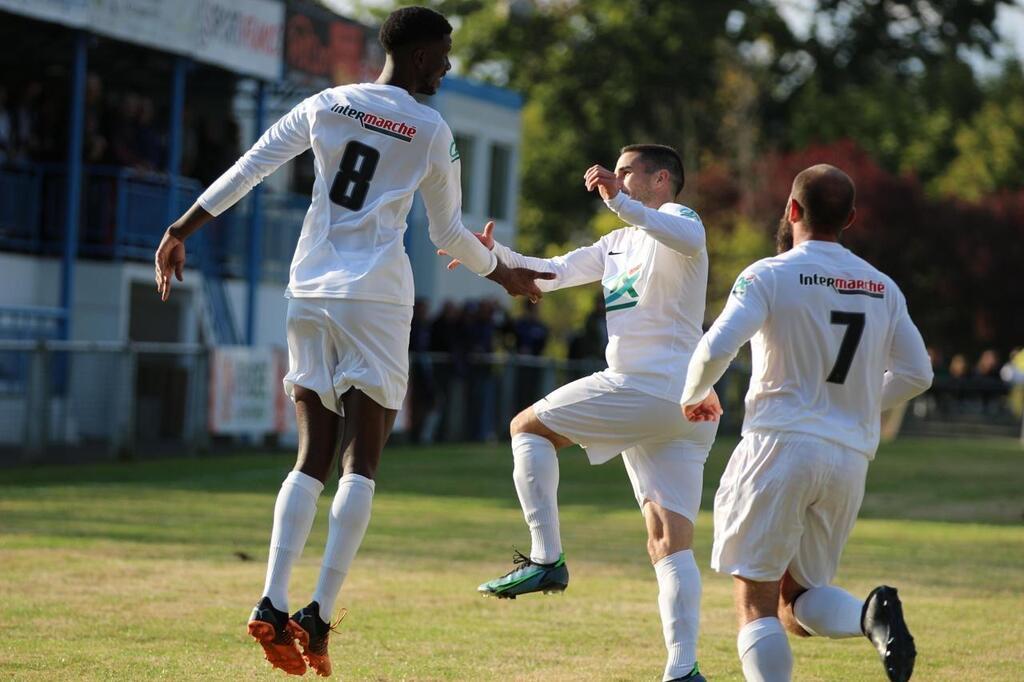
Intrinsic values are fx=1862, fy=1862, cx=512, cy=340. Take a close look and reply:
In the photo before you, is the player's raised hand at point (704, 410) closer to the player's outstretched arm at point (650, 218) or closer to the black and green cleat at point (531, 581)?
the player's outstretched arm at point (650, 218)

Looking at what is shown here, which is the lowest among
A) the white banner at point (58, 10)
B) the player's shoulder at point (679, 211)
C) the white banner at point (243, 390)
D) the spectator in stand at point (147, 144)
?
the white banner at point (243, 390)

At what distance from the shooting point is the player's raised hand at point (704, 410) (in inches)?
265

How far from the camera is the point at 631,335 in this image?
786cm

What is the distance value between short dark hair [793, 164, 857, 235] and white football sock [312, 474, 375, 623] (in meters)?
2.03

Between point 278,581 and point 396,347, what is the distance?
3.37ft

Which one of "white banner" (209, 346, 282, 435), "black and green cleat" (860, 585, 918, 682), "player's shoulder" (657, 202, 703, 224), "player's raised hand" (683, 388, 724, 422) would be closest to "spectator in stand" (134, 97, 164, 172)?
"white banner" (209, 346, 282, 435)

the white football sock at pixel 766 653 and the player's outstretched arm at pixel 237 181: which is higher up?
the player's outstretched arm at pixel 237 181

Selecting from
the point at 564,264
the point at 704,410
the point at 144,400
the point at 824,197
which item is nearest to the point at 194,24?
the point at 144,400

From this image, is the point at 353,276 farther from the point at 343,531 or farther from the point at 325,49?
the point at 325,49

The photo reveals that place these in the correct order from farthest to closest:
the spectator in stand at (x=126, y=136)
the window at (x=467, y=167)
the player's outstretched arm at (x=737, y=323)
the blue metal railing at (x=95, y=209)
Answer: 1. the window at (x=467, y=167)
2. the spectator in stand at (x=126, y=136)
3. the blue metal railing at (x=95, y=209)
4. the player's outstretched arm at (x=737, y=323)

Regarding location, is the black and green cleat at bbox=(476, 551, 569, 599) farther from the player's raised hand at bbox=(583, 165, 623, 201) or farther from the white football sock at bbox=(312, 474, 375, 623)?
the player's raised hand at bbox=(583, 165, 623, 201)

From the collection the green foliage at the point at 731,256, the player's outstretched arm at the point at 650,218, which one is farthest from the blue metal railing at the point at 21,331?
the green foliage at the point at 731,256

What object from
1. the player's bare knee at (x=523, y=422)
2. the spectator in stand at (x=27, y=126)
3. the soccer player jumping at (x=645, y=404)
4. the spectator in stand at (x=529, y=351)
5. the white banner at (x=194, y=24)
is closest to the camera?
the soccer player jumping at (x=645, y=404)

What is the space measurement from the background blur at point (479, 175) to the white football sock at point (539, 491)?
11987mm
